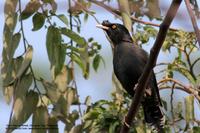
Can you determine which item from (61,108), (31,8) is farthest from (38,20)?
(61,108)

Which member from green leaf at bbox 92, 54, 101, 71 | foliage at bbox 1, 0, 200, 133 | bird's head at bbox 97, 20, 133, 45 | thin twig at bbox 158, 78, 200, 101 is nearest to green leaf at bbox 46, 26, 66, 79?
foliage at bbox 1, 0, 200, 133

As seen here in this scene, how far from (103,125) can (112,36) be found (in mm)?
1189

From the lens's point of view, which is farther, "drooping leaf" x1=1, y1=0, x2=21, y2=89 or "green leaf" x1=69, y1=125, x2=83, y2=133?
"green leaf" x1=69, y1=125, x2=83, y2=133

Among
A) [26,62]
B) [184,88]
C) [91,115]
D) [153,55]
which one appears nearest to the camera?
[153,55]

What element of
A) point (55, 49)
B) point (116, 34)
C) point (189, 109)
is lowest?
point (189, 109)

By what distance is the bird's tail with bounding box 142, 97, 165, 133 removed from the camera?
3438 millimetres

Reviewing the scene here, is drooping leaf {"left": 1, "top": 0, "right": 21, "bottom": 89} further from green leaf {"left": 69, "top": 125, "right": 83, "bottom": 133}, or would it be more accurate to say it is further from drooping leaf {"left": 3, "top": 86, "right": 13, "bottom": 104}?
green leaf {"left": 69, "top": 125, "right": 83, "bottom": 133}

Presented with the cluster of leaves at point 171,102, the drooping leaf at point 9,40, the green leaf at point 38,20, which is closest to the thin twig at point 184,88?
the cluster of leaves at point 171,102

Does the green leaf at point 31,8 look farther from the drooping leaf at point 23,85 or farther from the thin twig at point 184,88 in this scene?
the thin twig at point 184,88

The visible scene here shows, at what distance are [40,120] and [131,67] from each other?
48.9 inches

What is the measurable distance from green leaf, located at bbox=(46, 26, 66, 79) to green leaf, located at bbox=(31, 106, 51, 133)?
0.21m

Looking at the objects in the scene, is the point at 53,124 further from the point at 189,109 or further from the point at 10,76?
the point at 189,109

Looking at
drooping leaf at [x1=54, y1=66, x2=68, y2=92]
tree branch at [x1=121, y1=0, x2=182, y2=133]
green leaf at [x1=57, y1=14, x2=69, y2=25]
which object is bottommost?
tree branch at [x1=121, y1=0, x2=182, y2=133]

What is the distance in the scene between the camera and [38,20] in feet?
9.69
